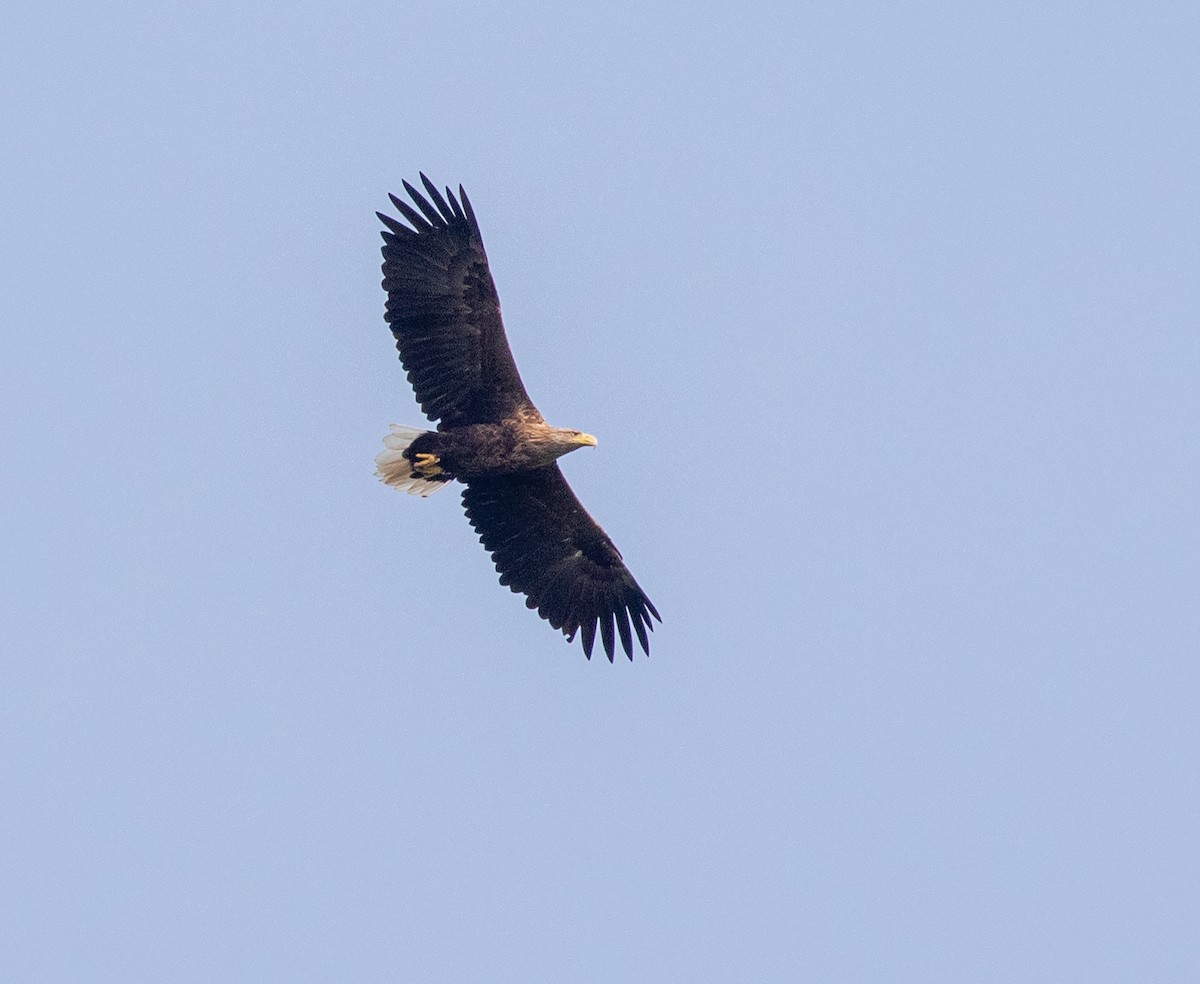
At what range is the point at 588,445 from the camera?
1683 cm

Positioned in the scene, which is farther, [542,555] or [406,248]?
[542,555]

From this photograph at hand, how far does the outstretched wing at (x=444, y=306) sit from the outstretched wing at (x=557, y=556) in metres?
0.83

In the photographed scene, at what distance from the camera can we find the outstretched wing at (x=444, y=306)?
1675 cm

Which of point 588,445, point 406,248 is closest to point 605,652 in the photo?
point 588,445

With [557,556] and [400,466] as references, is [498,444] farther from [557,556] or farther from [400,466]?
[557,556]

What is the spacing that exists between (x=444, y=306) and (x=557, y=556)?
238 cm

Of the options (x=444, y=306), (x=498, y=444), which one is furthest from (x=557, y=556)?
(x=444, y=306)

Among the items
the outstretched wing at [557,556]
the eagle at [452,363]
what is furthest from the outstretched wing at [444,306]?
the outstretched wing at [557,556]

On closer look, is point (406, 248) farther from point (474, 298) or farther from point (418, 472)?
point (418, 472)

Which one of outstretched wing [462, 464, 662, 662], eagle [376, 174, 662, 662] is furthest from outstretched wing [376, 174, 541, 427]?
outstretched wing [462, 464, 662, 662]

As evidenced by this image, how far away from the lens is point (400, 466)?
17.0m

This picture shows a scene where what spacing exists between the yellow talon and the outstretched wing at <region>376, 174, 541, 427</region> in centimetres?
34

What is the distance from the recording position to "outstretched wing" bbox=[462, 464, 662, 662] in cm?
1752

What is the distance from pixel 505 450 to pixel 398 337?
118 centimetres
